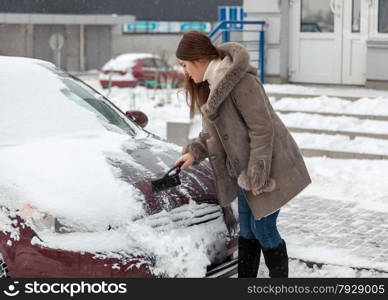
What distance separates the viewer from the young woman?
4844mm

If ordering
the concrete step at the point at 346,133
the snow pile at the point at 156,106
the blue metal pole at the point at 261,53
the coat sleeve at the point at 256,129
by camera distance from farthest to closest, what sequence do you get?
the snow pile at the point at 156,106
the blue metal pole at the point at 261,53
the concrete step at the point at 346,133
the coat sleeve at the point at 256,129

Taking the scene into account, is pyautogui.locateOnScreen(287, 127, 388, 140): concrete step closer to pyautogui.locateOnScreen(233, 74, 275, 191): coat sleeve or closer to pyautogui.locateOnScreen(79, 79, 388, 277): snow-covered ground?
pyautogui.locateOnScreen(79, 79, 388, 277): snow-covered ground

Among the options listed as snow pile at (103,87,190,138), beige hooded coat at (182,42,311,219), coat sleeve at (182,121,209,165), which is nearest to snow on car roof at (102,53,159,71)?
snow pile at (103,87,190,138)

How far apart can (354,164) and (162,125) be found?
6.39 metres

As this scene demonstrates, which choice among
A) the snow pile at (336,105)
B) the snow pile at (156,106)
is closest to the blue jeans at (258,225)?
the snow pile at (336,105)

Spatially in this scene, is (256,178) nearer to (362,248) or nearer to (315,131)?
(362,248)

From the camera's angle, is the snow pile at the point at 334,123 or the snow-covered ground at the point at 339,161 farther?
the snow pile at the point at 334,123

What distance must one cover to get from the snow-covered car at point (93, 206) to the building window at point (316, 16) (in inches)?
329

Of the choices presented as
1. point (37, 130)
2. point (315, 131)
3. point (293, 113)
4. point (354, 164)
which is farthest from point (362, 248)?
point (293, 113)

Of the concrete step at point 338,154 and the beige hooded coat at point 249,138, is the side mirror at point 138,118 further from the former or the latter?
the concrete step at point 338,154

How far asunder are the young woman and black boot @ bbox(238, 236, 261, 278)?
1.3 inches

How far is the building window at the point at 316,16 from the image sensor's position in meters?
13.7

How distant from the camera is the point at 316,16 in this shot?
13.8 m

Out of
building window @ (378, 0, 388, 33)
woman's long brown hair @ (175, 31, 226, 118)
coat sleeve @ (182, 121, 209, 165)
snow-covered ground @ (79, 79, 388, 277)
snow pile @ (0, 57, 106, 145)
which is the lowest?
snow-covered ground @ (79, 79, 388, 277)
